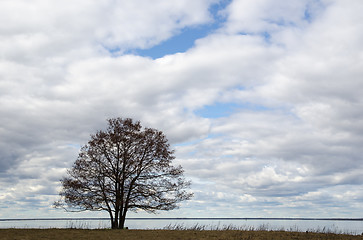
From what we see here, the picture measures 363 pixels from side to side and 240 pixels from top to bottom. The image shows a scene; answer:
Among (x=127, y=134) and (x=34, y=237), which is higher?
(x=127, y=134)

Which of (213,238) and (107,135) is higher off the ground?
(107,135)

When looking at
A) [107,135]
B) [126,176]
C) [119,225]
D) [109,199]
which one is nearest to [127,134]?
[107,135]

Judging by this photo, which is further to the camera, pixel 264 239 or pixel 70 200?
pixel 70 200

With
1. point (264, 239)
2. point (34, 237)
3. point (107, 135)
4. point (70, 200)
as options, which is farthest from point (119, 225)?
point (264, 239)

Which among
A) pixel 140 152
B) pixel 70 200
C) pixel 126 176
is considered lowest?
pixel 70 200

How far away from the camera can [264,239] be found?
25.9 m

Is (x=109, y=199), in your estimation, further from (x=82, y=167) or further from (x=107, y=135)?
(x=107, y=135)

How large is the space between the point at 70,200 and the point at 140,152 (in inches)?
338

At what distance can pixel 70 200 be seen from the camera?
35094 millimetres

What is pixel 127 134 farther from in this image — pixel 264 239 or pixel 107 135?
pixel 264 239

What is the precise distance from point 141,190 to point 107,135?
696cm

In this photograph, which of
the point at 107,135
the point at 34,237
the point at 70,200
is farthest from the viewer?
the point at 107,135

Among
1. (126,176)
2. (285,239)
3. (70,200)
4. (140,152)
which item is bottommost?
(285,239)

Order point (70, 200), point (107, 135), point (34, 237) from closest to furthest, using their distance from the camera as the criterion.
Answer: point (34, 237), point (70, 200), point (107, 135)
